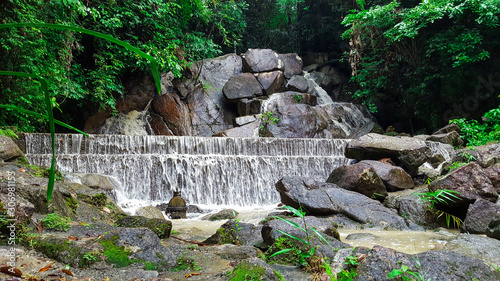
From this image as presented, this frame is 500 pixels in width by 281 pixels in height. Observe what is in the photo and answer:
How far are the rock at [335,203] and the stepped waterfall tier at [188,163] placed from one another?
2642mm

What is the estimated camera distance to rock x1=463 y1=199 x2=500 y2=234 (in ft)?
15.1

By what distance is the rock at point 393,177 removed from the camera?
738 cm

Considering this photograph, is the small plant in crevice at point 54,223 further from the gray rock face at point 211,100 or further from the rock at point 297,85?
the rock at point 297,85

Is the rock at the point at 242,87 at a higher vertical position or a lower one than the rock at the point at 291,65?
lower

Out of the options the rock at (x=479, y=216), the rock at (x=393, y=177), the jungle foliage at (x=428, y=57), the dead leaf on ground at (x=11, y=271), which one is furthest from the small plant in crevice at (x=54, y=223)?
the jungle foliage at (x=428, y=57)

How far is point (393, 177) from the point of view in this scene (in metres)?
7.41

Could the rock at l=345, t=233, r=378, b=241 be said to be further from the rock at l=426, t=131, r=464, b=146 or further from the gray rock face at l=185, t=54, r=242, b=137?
the gray rock face at l=185, t=54, r=242, b=137

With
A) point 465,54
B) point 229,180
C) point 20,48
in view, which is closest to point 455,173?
point 229,180

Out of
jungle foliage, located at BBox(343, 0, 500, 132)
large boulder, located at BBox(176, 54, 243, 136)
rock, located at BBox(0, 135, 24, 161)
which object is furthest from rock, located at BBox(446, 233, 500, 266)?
large boulder, located at BBox(176, 54, 243, 136)

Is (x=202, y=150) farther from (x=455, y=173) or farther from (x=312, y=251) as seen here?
(x=312, y=251)

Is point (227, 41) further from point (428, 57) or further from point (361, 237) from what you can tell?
point (361, 237)

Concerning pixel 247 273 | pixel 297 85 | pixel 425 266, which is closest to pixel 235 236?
pixel 247 273

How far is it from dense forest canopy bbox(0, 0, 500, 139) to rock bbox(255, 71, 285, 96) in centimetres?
285

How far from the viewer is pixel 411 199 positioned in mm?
6117
